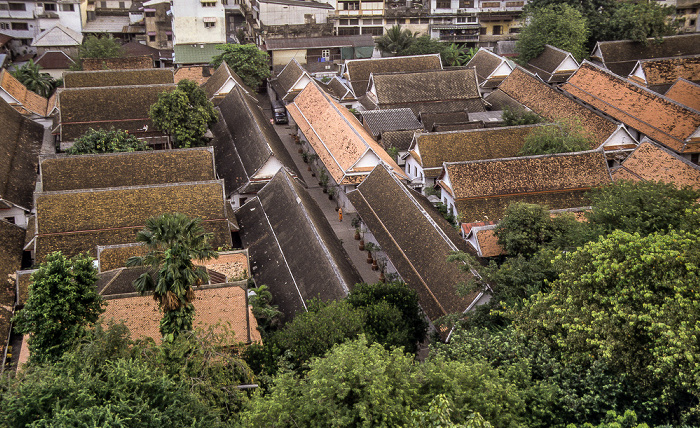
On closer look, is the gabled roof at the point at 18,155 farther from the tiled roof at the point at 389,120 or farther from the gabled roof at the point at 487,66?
the gabled roof at the point at 487,66

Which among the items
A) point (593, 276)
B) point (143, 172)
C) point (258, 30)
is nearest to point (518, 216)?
point (593, 276)

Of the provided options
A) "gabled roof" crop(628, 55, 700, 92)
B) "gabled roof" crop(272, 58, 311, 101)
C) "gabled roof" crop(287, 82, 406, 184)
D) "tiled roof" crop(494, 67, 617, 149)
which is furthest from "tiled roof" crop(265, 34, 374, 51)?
"gabled roof" crop(628, 55, 700, 92)

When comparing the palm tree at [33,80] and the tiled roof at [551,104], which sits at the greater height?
the palm tree at [33,80]

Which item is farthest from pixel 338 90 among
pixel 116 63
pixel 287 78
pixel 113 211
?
pixel 113 211

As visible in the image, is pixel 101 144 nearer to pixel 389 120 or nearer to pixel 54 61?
pixel 389 120

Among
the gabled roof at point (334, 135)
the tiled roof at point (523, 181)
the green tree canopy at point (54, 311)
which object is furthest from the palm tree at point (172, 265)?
the gabled roof at point (334, 135)

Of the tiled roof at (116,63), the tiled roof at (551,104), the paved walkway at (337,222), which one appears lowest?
the paved walkway at (337,222)
